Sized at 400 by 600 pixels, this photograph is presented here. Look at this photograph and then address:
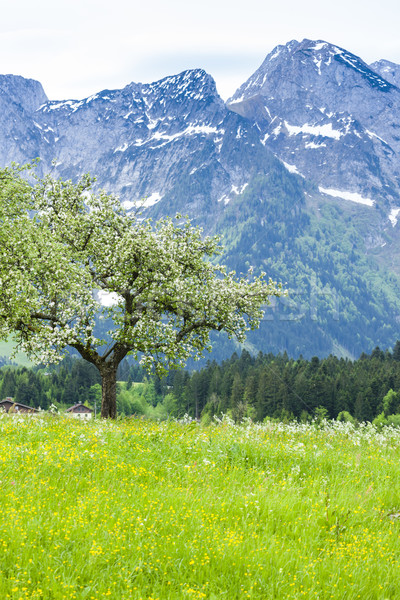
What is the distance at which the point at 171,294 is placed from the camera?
24.0 m

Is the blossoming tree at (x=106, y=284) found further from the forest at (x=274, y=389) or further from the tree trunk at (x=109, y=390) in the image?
the forest at (x=274, y=389)

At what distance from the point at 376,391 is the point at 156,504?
→ 137 meters

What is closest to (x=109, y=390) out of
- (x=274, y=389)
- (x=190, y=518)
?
(x=190, y=518)

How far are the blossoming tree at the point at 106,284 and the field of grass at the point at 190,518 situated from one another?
35.8ft

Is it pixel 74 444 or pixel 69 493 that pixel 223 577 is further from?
pixel 74 444

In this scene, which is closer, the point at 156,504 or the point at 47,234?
the point at 156,504

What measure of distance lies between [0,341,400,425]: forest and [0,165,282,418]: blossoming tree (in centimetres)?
8094

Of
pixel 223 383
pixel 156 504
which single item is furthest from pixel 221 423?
pixel 223 383

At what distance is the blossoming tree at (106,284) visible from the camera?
21.6 meters

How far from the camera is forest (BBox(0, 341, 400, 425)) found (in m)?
133

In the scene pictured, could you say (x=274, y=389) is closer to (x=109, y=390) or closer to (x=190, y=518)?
(x=109, y=390)

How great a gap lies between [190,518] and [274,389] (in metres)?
145

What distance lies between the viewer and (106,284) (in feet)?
81.5

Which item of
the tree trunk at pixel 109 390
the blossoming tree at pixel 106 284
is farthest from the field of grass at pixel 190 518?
the tree trunk at pixel 109 390
